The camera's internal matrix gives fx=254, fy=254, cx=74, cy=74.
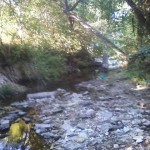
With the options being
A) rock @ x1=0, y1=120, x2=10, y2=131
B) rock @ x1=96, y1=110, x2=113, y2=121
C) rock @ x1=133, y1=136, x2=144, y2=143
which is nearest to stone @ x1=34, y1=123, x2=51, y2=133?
rock @ x1=0, y1=120, x2=10, y2=131

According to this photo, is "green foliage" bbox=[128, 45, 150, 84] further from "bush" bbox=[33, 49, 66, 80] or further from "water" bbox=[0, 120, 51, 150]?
"water" bbox=[0, 120, 51, 150]

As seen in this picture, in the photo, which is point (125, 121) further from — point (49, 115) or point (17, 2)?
point (17, 2)

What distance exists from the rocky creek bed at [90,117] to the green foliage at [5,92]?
0.75 metres

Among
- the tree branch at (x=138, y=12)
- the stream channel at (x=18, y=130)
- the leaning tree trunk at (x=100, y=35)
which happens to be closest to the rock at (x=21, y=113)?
the stream channel at (x=18, y=130)

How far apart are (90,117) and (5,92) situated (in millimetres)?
3570

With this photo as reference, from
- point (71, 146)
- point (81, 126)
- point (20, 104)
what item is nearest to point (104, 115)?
point (81, 126)

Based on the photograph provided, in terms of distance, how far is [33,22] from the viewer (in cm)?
1054

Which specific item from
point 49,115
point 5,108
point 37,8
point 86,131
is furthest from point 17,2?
point 86,131

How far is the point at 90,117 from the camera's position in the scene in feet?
17.5

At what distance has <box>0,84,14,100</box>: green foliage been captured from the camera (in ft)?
25.4

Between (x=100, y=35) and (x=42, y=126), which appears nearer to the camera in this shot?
(x=42, y=126)

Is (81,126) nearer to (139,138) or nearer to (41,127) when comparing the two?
(41,127)

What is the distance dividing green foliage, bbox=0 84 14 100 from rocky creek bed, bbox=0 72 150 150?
0.75m

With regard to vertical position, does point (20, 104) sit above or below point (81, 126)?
above
